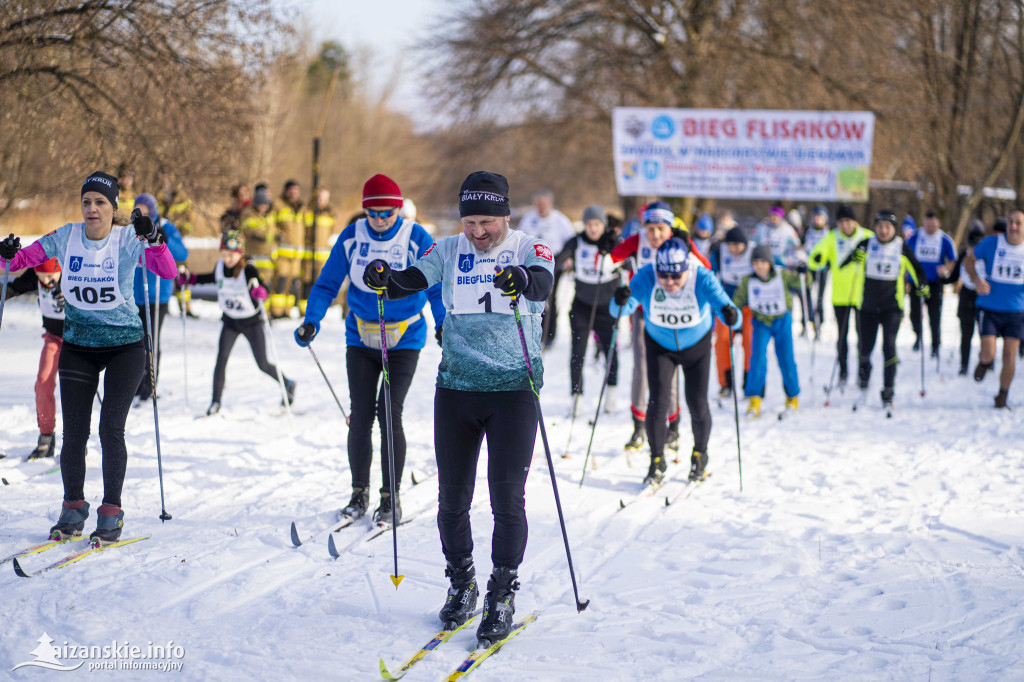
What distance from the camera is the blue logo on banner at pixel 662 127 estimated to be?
48.4ft

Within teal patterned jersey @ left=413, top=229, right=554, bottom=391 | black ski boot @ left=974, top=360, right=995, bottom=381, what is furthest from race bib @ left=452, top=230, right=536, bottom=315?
black ski boot @ left=974, top=360, right=995, bottom=381

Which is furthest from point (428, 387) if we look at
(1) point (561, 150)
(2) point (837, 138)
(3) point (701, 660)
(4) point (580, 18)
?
(1) point (561, 150)

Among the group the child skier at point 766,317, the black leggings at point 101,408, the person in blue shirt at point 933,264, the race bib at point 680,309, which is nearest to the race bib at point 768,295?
the child skier at point 766,317

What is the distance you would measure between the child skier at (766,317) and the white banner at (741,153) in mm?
5933

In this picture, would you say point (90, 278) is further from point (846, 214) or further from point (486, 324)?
point (846, 214)

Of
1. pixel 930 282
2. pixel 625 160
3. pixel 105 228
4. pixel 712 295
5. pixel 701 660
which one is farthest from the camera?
pixel 625 160

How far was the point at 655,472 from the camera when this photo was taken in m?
6.41

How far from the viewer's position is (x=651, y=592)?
176 inches

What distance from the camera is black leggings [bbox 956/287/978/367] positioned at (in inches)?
438

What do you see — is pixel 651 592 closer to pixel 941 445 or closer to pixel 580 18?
pixel 941 445

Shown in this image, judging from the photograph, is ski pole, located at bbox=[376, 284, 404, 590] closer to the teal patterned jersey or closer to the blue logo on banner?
the teal patterned jersey

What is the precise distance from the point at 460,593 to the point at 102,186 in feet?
9.20

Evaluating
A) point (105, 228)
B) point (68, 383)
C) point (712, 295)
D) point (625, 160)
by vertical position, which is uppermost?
point (625, 160)

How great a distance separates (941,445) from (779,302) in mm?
2019
